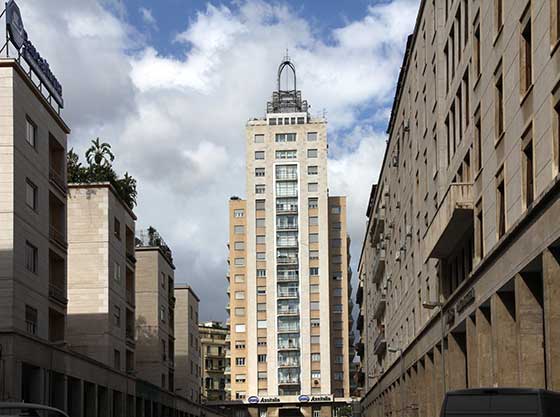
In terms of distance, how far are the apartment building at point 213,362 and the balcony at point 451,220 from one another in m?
134

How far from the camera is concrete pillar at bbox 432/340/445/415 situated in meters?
49.3

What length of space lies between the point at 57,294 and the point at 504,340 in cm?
2416

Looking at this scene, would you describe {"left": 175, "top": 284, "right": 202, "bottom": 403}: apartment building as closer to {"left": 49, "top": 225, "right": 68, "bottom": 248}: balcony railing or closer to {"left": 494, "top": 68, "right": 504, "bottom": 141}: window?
{"left": 49, "top": 225, "right": 68, "bottom": 248}: balcony railing

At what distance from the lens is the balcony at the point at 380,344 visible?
8597 cm

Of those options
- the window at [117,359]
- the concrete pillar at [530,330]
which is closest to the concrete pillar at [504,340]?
the concrete pillar at [530,330]

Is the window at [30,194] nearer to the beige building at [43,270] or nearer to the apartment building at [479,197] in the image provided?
the beige building at [43,270]

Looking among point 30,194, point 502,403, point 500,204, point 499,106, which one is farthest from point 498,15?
point 30,194

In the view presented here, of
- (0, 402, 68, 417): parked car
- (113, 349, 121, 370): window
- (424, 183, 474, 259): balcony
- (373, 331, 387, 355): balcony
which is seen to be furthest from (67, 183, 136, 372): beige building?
(0, 402, 68, 417): parked car

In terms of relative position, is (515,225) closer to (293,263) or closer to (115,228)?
(115,228)

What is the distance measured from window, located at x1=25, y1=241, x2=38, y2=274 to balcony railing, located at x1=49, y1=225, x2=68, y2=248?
3109 millimetres

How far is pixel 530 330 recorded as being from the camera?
2995 centimetres

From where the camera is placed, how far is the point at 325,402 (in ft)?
459

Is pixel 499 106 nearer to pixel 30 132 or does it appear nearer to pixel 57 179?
pixel 30 132

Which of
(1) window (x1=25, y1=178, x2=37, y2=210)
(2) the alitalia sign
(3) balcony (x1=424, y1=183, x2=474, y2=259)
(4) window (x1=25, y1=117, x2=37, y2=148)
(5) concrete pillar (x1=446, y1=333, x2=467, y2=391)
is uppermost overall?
(4) window (x1=25, y1=117, x2=37, y2=148)
